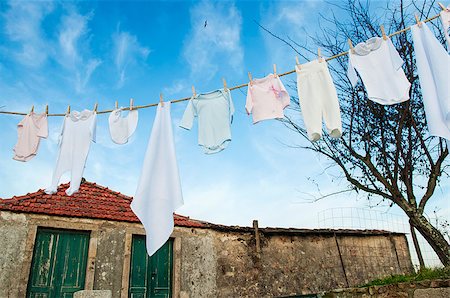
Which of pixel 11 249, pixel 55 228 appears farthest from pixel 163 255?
pixel 11 249

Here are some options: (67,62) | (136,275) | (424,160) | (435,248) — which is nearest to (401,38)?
(424,160)

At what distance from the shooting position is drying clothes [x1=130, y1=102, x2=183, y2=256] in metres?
3.60

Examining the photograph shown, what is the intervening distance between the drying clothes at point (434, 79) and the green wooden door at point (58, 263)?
691 centimetres

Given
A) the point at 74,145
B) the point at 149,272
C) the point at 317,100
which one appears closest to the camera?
the point at 317,100

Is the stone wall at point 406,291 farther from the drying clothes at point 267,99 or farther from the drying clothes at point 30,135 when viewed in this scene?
the drying clothes at point 30,135

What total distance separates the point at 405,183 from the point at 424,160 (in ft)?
1.98

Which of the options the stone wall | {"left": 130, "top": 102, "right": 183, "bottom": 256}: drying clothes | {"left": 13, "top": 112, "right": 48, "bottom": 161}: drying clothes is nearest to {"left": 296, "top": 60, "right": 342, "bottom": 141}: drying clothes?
{"left": 130, "top": 102, "right": 183, "bottom": 256}: drying clothes

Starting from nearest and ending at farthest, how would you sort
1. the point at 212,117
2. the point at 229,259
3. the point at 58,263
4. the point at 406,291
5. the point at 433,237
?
the point at 212,117 → the point at 406,291 → the point at 433,237 → the point at 58,263 → the point at 229,259

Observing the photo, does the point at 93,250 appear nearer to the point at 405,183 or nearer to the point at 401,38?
the point at 405,183

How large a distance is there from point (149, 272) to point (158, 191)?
17.2ft

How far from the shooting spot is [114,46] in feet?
19.5

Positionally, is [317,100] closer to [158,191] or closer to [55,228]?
[158,191]

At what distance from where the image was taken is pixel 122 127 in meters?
4.63

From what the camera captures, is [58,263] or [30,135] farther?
[58,263]
